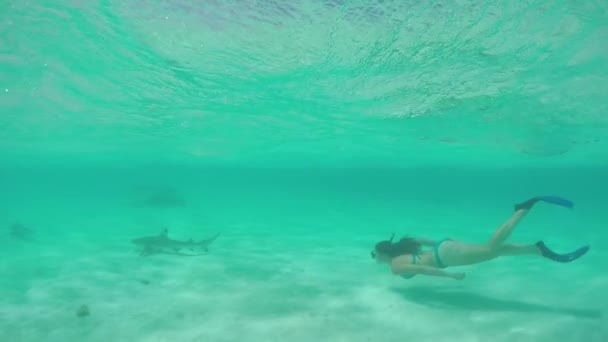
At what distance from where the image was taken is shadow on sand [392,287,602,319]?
8.05 meters

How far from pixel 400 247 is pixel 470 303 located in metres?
1.99

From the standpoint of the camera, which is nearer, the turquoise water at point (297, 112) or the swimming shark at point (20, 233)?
the turquoise water at point (297, 112)

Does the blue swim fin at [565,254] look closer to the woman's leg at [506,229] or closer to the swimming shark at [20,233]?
the woman's leg at [506,229]

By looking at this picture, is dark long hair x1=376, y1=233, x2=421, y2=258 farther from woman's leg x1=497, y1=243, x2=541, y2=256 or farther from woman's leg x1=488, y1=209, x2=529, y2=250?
woman's leg x1=497, y1=243, x2=541, y2=256

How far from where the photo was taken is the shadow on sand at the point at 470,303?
26.4ft

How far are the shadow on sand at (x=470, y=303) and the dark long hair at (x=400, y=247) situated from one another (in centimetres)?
118

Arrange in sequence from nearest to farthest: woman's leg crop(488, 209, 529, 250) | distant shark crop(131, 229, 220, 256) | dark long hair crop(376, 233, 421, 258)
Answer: woman's leg crop(488, 209, 529, 250) → dark long hair crop(376, 233, 421, 258) → distant shark crop(131, 229, 220, 256)

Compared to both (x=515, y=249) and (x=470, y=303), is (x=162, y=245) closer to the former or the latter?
(x=470, y=303)

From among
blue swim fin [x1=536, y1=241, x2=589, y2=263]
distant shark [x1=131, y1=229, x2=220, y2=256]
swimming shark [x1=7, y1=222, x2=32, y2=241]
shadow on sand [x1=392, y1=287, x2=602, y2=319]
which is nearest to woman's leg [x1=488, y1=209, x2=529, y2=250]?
blue swim fin [x1=536, y1=241, x2=589, y2=263]

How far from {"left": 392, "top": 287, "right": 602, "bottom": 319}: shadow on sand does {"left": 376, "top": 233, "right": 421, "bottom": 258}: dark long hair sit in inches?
46.5

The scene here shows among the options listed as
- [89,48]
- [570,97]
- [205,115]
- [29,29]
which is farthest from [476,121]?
[29,29]

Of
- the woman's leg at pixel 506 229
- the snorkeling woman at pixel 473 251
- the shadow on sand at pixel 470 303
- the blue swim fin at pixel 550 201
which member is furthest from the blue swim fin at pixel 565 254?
the shadow on sand at pixel 470 303

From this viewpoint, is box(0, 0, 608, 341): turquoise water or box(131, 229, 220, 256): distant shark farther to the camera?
box(131, 229, 220, 256): distant shark

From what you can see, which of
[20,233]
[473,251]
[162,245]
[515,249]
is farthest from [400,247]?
[20,233]
